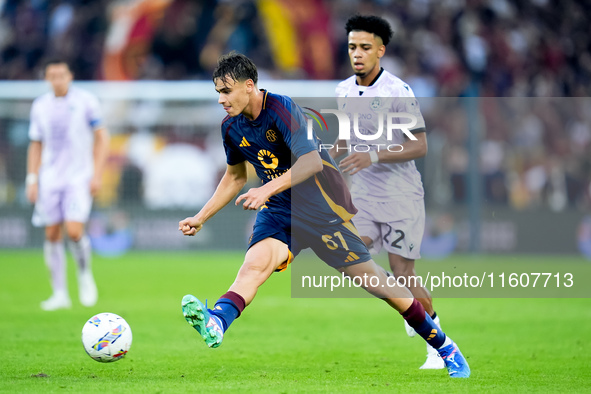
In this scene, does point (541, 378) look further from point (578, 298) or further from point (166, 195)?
point (166, 195)

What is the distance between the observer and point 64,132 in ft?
34.1

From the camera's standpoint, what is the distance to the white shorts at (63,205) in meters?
10.1

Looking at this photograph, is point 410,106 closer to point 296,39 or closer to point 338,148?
point 338,148

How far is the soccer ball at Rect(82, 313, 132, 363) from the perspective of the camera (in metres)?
5.75

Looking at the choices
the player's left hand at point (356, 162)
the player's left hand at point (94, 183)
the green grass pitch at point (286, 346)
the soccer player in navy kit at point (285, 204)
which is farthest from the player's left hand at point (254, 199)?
the player's left hand at point (94, 183)

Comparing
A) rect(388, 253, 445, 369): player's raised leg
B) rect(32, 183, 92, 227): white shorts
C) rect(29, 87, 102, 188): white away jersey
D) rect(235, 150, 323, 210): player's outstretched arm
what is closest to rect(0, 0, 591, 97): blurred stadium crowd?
rect(29, 87, 102, 188): white away jersey

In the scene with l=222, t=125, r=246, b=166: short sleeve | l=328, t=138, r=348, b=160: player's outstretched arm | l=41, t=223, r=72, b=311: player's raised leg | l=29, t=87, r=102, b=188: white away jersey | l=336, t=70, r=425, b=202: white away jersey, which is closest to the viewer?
l=222, t=125, r=246, b=166: short sleeve

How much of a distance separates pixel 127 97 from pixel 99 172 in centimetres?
732

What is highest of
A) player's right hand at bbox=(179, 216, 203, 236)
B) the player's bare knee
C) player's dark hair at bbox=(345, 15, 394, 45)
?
player's dark hair at bbox=(345, 15, 394, 45)

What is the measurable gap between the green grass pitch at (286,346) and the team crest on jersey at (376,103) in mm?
1979

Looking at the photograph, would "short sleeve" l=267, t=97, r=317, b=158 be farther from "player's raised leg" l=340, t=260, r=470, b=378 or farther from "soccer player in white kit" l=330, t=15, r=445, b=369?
"soccer player in white kit" l=330, t=15, r=445, b=369

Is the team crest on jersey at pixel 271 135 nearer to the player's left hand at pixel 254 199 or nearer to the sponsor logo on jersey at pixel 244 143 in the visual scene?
the sponsor logo on jersey at pixel 244 143

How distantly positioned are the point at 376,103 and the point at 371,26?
1.96 feet

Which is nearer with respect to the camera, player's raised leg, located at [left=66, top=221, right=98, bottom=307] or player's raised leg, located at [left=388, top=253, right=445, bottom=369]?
player's raised leg, located at [left=388, top=253, right=445, bottom=369]
